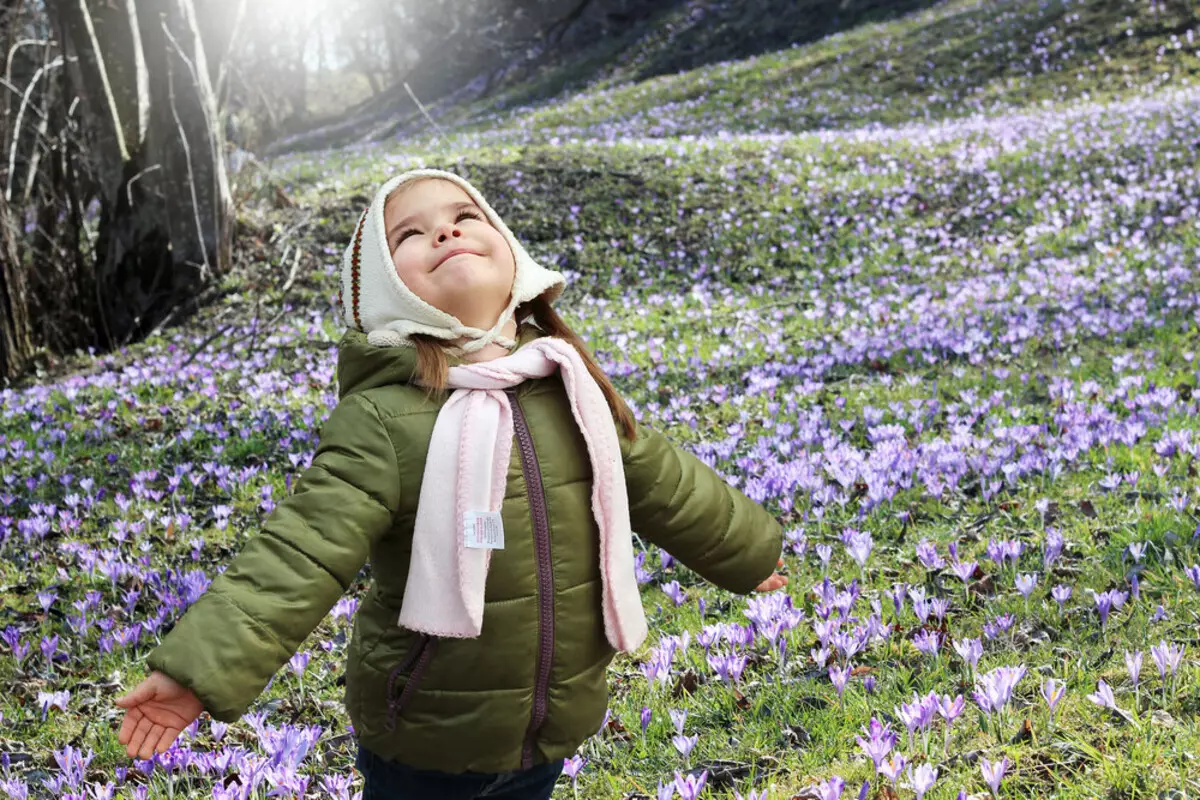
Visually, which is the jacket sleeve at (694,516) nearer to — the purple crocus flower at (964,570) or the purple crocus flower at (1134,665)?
the purple crocus flower at (1134,665)

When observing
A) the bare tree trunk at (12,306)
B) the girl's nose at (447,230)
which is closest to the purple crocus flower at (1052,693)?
the girl's nose at (447,230)

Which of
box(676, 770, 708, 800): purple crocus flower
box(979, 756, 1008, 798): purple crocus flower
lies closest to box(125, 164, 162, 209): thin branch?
box(676, 770, 708, 800): purple crocus flower

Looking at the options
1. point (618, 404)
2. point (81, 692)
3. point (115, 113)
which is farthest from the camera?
point (115, 113)

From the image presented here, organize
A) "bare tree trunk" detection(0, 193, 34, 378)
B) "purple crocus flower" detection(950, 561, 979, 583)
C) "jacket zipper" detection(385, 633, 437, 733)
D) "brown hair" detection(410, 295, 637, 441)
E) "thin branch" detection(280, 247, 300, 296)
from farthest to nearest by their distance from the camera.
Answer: "thin branch" detection(280, 247, 300, 296)
"bare tree trunk" detection(0, 193, 34, 378)
"purple crocus flower" detection(950, 561, 979, 583)
"brown hair" detection(410, 295, 637, 441)
"jacket zipper" detection(385, 633, 437, 733)

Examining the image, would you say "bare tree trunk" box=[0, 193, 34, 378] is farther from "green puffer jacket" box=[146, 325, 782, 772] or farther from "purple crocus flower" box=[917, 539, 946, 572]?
"purple crocus flower" box=[917, 539, 946, 572]

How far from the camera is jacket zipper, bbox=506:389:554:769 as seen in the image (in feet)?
7.48

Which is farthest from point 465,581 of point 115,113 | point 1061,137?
point 1061,137

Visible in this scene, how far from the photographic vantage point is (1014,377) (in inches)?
264

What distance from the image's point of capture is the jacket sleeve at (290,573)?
1.98m

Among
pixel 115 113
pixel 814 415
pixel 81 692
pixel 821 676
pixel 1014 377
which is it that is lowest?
pixel 1014 377

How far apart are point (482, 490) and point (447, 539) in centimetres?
14

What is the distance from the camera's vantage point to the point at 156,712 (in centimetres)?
197

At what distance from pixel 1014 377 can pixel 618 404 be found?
5.01 metres

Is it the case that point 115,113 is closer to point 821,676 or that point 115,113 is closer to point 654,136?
point 821,676
